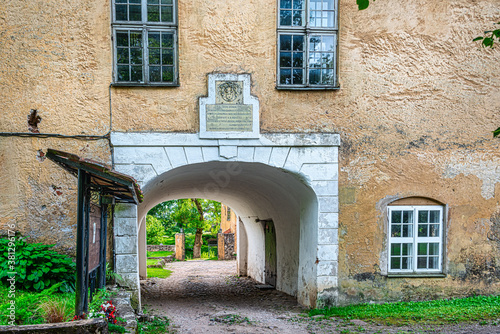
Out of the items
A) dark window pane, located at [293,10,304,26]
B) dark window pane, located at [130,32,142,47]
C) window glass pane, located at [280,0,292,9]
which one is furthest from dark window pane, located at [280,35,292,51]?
dark window pane, located at [130,32,142,47]

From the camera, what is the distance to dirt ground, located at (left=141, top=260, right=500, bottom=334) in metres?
7.05

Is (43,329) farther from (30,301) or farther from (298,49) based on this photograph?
(298,49)

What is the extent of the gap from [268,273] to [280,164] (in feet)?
19.9

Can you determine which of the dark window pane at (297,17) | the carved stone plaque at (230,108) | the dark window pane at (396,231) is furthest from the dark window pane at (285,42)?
the dark window pane at (396,231)

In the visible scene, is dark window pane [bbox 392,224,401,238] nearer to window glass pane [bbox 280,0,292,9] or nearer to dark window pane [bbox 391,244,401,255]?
dark window pane [bbox 391,244,401,255]

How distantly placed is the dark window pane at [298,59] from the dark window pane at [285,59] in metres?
0.08

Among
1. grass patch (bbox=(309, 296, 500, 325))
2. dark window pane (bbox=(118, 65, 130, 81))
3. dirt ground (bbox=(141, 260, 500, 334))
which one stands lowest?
dirt ground (bbox=(141, 260, 500, 334))

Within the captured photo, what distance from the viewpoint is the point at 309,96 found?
8438mm

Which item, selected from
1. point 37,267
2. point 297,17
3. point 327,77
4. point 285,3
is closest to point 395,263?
point 327,77

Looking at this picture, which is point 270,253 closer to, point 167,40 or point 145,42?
point 167,40

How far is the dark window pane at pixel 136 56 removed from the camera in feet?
26.9

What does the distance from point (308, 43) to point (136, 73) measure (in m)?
3.25

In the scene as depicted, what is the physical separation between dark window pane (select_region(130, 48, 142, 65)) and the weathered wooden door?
6294 mm

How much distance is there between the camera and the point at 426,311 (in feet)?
25.7
